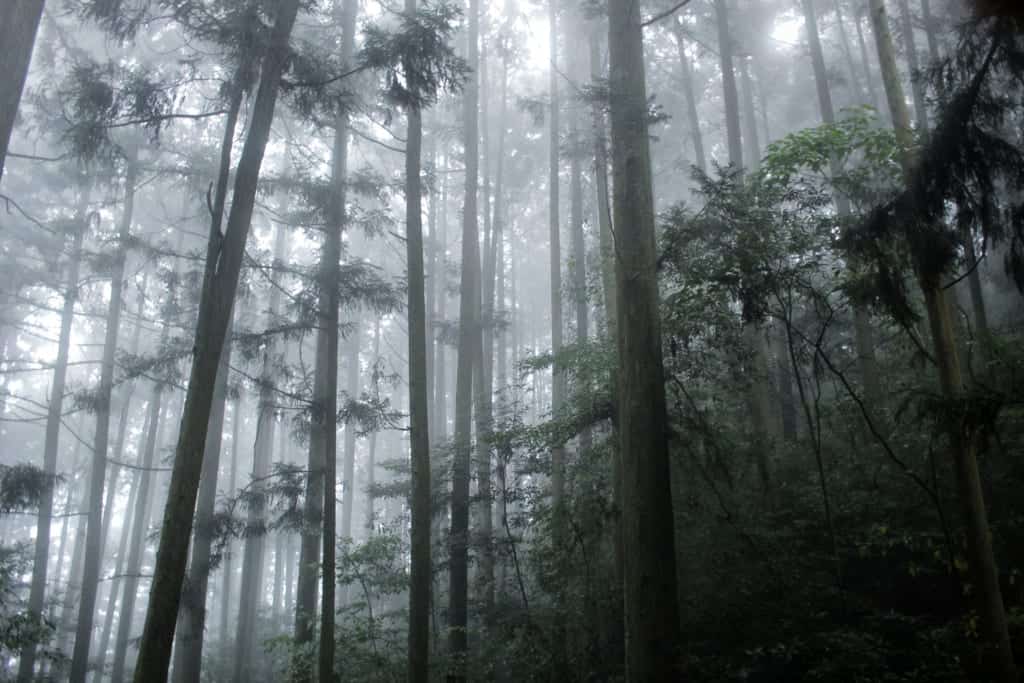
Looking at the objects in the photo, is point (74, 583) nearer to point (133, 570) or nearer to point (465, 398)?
point (133, 570)

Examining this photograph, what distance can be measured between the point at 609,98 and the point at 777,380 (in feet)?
31.6

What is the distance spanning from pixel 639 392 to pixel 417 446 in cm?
408

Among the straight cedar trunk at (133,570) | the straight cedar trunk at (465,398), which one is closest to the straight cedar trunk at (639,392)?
the straight cedar trunk at (465,398)

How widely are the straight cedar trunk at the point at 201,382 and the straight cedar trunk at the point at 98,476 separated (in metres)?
7.22

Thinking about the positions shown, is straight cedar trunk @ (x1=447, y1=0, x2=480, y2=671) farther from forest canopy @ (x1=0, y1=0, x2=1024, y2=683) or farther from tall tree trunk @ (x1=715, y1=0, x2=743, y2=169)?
tall tree trunk @ (x1=715, y1=0, x2=743, y2=169)

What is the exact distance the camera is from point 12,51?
22.1 feet

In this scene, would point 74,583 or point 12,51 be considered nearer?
point 12,51

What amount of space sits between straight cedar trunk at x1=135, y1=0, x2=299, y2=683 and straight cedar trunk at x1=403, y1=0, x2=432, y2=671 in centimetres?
183

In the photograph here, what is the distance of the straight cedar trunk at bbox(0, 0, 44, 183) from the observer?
21.9 feet

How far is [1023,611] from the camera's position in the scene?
664 centimetres

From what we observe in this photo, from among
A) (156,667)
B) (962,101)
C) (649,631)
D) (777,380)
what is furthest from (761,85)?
(156,667)

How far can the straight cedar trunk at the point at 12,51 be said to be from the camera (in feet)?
21.9

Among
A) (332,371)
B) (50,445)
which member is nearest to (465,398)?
(332,371)

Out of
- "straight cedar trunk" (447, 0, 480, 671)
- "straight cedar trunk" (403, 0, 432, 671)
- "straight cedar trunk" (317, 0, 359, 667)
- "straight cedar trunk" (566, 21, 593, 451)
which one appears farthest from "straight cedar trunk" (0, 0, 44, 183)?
"straight cedar trunk" (566, 21, 593, 451)
